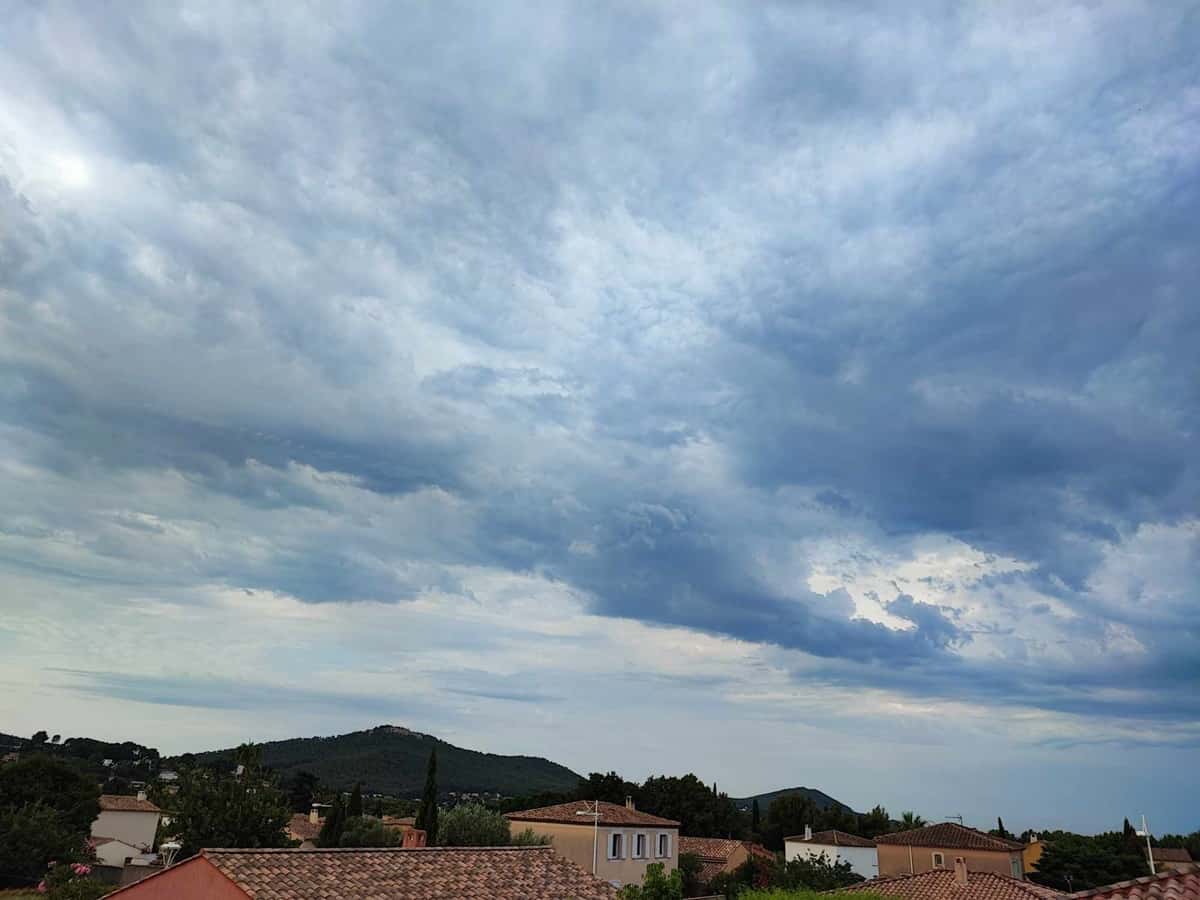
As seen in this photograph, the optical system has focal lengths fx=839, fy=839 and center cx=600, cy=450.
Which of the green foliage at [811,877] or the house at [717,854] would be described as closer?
the green foliage at [811,877]

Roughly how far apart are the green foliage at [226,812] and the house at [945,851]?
54222mm

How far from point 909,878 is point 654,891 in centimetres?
3155

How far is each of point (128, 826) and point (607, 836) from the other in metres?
57.3

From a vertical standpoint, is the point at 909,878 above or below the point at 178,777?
below

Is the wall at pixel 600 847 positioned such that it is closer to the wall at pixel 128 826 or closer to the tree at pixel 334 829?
the tree at pixel 334 829

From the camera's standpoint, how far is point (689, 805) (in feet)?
385

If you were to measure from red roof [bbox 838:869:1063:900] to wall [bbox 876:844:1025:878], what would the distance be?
29.6 metres

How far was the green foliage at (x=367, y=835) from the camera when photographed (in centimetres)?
7348

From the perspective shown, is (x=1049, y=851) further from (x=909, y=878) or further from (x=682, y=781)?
(x=682, y=781)

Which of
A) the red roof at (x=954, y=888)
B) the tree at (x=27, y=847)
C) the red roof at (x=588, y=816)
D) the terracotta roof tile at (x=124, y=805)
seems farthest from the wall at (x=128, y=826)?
the red roof at (x=954, y=888)

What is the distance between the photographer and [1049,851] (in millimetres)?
78562

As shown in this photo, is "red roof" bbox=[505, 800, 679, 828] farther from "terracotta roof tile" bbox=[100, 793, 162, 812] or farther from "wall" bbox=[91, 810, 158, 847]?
"wall" bbox=[91, 810, 158, 847]

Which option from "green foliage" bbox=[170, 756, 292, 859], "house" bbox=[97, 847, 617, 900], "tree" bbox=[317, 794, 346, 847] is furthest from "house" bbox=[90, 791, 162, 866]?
"house" bbox=[97, 847, 617, 900]

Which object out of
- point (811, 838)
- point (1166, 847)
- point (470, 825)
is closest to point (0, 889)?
point (470, 825)
